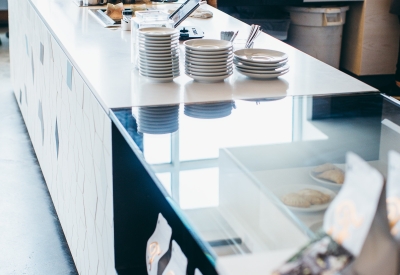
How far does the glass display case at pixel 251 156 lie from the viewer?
0.88 m

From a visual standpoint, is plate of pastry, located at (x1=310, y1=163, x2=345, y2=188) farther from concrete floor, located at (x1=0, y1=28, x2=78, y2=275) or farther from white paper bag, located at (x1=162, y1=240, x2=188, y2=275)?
concrete floor, located at (x1=0, y1=28, x2=78, y2=275)

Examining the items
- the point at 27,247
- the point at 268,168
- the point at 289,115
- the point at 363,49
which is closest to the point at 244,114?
the point at 289,115

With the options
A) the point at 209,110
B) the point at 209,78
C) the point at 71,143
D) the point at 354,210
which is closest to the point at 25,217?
the point at 71,143

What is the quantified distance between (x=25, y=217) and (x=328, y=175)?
6.69ft

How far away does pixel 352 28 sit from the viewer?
198 inches

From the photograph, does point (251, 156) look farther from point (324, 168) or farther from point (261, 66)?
point (261, 66)

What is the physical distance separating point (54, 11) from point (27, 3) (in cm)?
47

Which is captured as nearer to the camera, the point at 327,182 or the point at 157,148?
the point at 327,182

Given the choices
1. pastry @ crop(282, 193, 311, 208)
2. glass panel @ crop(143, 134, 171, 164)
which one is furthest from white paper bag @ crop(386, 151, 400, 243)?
glass panel @ crop(143, 134, 171, 164)

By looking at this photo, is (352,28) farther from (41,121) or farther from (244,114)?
(244,114)

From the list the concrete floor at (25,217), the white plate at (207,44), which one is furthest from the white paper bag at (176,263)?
the concrete floor at (25,217)

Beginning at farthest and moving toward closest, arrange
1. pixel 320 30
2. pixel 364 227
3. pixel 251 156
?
pixel 320 30 → pixel 251 156 → pixel 364 227

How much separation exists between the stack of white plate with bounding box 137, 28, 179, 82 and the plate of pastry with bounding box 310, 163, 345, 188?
74 centimetres

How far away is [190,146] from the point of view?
1250 mm
